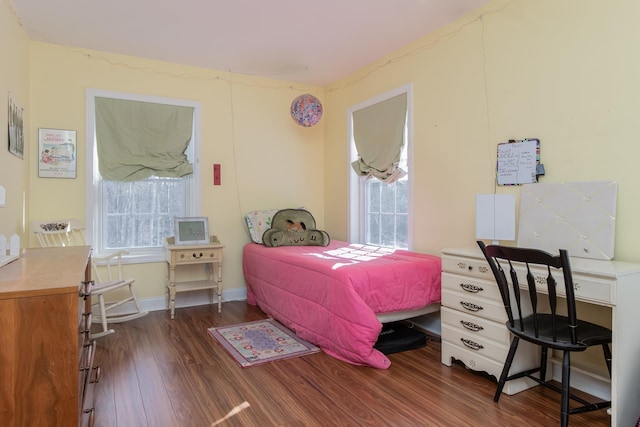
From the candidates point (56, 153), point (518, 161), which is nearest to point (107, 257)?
point (56, 153)

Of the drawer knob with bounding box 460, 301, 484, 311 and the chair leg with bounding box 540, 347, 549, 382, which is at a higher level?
the drawer knob with bounding box 460, 301, 484, 311

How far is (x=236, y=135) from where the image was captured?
4.62 m

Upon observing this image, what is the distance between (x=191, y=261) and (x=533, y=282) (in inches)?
118

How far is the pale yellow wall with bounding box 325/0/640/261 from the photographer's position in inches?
89.5

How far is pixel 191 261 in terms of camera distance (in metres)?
3.94

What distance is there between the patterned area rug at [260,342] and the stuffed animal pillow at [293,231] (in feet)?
2.85

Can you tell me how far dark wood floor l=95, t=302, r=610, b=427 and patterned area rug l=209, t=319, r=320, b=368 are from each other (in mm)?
87

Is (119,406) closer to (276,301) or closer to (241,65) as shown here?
(276,301)

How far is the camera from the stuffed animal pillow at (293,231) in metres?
4.25

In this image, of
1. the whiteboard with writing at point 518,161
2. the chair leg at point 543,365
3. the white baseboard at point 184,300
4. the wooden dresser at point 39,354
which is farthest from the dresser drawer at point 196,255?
the chair leg at point 543,365

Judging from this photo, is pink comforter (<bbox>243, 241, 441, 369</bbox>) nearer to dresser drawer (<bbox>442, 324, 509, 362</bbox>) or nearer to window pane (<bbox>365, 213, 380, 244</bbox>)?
dresser drawer (<bbox>442, 324, 509, 362</bbox>)

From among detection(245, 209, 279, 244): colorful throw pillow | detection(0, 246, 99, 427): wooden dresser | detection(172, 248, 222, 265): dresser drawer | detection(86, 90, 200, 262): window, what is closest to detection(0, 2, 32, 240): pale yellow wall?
detection(86, 90, 200, 262): window

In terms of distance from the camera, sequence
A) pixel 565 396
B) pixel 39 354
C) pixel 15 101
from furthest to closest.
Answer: pixel 15 101
pixel 565 396
pixel 39 354

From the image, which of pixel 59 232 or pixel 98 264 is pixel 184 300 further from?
pixel 59 232
